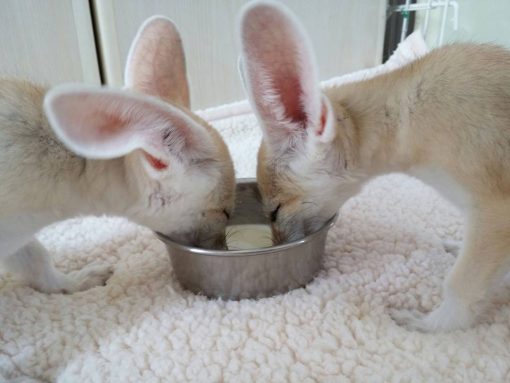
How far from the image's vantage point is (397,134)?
1751mm

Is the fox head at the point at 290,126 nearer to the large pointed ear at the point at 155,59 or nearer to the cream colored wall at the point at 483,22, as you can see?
the large pointed ear at the point at 155,59

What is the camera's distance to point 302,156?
5.74 ft

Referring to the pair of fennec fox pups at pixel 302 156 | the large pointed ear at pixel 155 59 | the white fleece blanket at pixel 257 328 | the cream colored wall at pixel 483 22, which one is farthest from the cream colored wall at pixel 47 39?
the cream colored wall at pixel 483 22

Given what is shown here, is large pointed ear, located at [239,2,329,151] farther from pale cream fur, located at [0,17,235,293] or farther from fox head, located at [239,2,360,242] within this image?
pale cream fur, located at [0,17,235,293]

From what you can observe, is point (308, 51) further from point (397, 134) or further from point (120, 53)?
point (120, 53)

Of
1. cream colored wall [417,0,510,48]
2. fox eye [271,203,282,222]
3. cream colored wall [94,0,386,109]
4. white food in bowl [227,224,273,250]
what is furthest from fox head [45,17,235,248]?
cream colored wall [417,0,510,48]

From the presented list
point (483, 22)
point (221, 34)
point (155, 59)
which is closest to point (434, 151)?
point (155, 59)

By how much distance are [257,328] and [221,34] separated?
106 inches

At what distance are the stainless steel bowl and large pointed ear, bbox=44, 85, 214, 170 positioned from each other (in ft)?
1.62

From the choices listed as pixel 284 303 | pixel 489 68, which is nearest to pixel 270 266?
pixel 284 303

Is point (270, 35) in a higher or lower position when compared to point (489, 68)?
higher

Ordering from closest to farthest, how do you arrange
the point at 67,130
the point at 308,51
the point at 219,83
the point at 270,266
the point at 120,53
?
the point at 67,130 → the point at 308,51 → the point at 270,266 → the point at 120,53 → the point at 219,83

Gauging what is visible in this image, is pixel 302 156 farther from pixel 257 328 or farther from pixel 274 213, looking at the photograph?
pixel 257 328

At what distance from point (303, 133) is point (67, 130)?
734 mm
